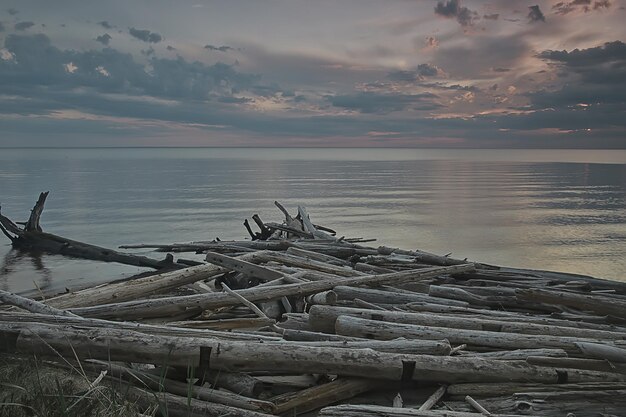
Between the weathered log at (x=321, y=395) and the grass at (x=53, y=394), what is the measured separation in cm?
131

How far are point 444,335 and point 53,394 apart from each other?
395 cm

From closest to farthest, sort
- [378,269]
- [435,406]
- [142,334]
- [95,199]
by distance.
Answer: [435,406], [142,334], [378,269], [95,199]

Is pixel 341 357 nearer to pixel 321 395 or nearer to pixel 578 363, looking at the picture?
pixel 321 395

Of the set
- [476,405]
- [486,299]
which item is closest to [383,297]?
[486,299]

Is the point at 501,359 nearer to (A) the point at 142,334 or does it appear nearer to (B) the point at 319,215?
(A) the point at 142,334

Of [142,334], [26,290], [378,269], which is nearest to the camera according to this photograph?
[142,334]

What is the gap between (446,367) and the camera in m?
4.98

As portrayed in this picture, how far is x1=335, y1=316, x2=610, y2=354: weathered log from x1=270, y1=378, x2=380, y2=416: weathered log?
2.76 ft

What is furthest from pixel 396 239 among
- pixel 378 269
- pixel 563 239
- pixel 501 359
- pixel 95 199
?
pixel 95 199

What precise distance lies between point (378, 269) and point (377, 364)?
578 centimetres

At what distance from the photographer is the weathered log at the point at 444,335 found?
19.1ft

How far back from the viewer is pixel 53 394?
3664mm

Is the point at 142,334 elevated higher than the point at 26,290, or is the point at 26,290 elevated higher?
the point at 142,334

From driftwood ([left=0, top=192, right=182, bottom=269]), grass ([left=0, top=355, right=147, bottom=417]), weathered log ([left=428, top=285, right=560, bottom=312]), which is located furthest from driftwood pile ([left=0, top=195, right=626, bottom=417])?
driftwood ([left=0, top=192, right=182, bottom=269])
